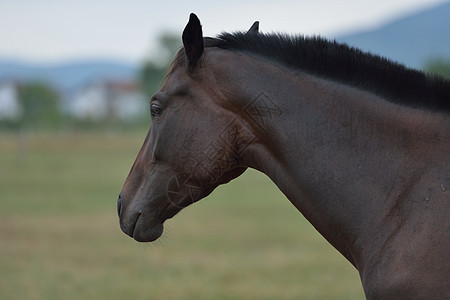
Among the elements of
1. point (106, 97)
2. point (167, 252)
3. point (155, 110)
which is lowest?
point (106, 97)

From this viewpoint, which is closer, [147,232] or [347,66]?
[347,66]

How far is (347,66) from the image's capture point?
2.69 meters

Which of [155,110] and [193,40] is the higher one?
[193,40]

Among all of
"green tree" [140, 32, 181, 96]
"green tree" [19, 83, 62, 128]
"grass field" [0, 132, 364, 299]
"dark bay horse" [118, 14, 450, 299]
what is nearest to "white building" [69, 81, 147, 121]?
"green tree" [140, 32, 181, 96]

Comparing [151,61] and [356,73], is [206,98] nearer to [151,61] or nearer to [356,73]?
[356,73]

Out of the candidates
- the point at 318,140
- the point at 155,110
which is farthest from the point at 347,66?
the point at 155,110

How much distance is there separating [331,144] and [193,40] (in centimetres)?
77

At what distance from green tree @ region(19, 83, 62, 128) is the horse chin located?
134 feet

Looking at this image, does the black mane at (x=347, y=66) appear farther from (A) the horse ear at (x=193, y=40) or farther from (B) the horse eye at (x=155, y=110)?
(B) the horse eye at (x=155, y=110)

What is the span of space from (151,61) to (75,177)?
54.1 metres

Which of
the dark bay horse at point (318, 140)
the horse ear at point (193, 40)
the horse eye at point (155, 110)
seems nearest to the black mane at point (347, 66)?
the dark bay horse at point (318, 140)

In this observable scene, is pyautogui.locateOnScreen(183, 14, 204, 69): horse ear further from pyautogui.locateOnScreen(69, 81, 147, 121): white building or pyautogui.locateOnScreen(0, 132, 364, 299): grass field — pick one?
pyautogui.locateOnScreen(69, 81, 147, 121): white building

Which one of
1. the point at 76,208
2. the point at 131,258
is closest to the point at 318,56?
the point at 131,258

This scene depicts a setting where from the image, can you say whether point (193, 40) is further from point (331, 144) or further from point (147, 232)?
point (147, 232)
